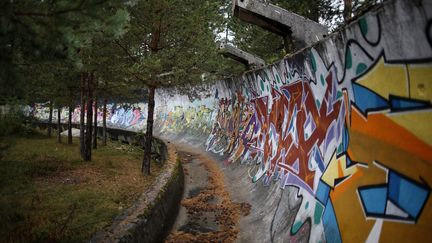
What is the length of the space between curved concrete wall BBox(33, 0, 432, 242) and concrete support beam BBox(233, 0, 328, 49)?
1.21m

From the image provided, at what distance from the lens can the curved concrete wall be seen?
12.0ft

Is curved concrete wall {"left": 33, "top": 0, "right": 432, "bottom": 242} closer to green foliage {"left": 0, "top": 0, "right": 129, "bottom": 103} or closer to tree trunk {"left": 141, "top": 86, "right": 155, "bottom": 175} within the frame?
green foliage {"left": 0, "top": 0, "right": 129, "bottom": 103}

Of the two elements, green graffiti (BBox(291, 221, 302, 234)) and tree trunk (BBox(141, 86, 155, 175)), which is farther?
tree trunk (BBox(141, 86, 155, 175))

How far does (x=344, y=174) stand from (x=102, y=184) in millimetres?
8101

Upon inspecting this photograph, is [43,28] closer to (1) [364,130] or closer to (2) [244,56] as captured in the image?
(1) [364,130]

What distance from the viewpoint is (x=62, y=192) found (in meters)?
9.66

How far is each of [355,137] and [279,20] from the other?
5.75 meters

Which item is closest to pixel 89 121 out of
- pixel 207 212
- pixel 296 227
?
pixel 207 212

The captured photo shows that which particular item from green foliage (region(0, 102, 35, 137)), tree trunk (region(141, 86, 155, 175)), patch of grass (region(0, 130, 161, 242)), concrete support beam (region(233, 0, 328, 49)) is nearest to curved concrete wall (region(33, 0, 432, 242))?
concrete support beam (region(233, 0, 328, 49))

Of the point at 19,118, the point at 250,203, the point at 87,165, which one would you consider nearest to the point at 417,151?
the point at 19,118

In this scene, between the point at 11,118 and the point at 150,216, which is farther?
the point at 150,216

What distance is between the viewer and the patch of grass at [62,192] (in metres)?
4.44

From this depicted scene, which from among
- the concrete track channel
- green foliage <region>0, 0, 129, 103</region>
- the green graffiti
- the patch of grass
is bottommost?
the concrete track channel

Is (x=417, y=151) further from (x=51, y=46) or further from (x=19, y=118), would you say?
(x=19, y=118)
